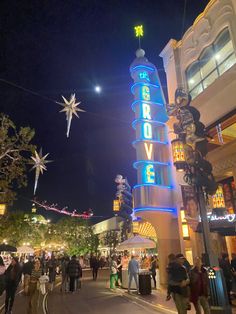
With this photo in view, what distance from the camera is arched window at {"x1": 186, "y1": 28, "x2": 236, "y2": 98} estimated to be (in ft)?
48.7

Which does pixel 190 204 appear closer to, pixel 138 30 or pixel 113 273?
pixel 113 273

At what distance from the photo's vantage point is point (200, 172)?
29.5ft

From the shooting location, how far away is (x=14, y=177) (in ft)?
53.8

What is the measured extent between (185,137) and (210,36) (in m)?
9.77

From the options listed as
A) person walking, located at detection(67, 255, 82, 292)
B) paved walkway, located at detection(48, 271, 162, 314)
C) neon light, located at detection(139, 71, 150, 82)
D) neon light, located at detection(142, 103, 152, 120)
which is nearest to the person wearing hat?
paved walkway, located at detection(48, 271, 162, 314)

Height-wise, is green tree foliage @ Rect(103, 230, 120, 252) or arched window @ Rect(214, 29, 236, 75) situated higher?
arched window @ Rect(214, 29, 236, 75)

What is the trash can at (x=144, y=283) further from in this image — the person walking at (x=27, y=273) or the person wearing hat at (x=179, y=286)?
the person wearing hat at (x=179, y=286)

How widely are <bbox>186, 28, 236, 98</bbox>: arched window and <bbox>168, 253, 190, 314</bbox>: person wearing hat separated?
37.6ft

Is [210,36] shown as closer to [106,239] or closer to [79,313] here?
[79,313]

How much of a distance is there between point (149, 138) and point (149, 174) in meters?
2.64

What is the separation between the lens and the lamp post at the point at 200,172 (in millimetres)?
7465

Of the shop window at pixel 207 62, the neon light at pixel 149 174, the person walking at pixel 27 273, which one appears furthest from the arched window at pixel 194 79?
the person walking at pixel 27 273

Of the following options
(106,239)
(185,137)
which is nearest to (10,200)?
(185,137)

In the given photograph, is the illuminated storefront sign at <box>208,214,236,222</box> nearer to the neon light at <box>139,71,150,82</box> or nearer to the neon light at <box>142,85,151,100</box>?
the neon light at <box>142,85,151,100</box>
